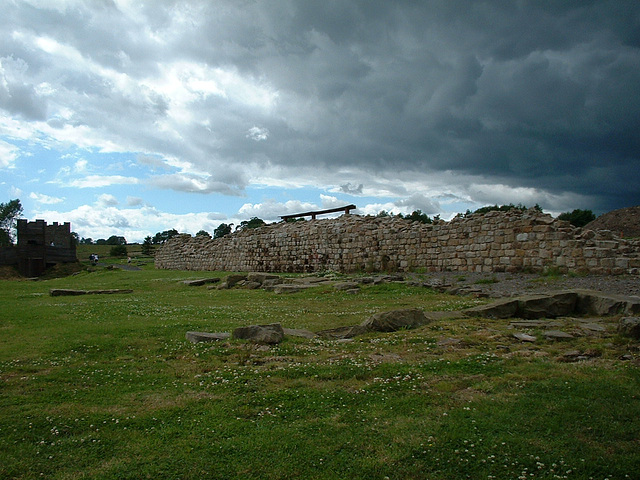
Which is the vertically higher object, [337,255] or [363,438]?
[337,255]

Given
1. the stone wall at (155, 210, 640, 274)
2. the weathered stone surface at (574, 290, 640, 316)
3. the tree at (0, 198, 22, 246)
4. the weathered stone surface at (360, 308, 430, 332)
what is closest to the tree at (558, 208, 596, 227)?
the stone wall at (155, 210, 640, 274)

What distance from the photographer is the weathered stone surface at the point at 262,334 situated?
Result: 8414mm

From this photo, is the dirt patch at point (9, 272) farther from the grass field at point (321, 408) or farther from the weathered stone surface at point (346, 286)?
the grass field at point (321, 408)

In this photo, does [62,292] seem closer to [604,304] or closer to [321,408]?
[321,408]

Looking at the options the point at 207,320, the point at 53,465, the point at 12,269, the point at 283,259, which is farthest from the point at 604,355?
the point at 12,269

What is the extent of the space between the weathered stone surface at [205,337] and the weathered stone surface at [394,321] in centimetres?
280

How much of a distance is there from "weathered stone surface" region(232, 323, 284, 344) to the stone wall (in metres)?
13.6

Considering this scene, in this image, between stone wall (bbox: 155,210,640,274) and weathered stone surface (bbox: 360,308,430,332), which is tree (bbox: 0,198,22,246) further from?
weathered stone surface (bbox: 360,308,430,332)

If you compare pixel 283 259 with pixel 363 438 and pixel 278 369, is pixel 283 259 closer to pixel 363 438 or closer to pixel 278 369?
pixel 278 369

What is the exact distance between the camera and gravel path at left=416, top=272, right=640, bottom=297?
13391 mm

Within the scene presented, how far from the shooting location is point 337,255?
94.5 ft

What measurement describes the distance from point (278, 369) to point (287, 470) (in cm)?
286

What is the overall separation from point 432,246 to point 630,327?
1630cm

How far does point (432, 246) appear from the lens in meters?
23.7
